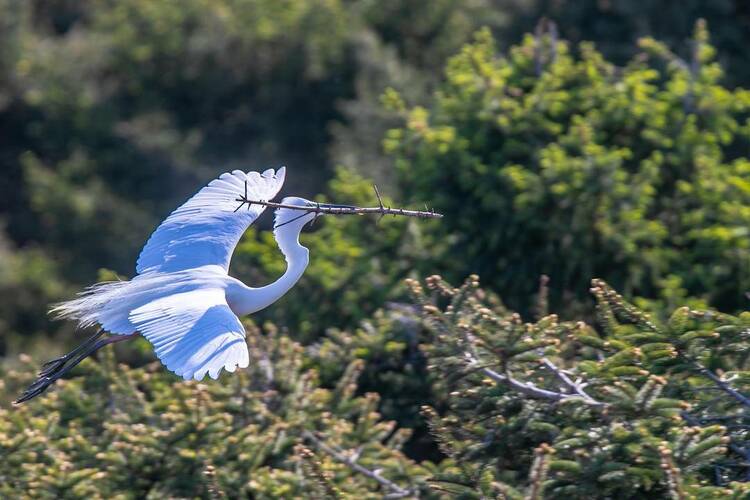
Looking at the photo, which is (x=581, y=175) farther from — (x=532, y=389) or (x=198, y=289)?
(x=198, y=289)

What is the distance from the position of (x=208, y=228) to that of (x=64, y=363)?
37.3 inches

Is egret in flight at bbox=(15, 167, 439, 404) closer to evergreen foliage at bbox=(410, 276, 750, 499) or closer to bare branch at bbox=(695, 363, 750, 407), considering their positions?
evergreen foliage at bbox=(410, 276, 750, 499)

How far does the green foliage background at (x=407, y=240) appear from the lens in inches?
208

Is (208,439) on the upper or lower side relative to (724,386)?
upper

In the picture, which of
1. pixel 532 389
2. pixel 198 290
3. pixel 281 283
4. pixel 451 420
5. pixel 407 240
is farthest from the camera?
pixel 407 240

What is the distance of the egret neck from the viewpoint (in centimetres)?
577

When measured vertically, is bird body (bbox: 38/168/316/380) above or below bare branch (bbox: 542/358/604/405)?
above

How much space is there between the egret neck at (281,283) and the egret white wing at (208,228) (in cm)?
26

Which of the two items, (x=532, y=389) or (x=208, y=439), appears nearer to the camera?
(x=532, y=389)

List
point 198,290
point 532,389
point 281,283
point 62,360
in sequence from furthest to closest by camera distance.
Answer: point 62,360, point 281,283, point 198,290, point 532,389

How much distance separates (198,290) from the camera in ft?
18.3

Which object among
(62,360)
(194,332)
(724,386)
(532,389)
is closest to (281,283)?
(194,332)

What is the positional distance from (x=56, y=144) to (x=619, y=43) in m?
6.20

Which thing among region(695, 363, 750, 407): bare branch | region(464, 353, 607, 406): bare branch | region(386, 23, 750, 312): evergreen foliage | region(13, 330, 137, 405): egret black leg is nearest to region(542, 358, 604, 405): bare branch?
region(464, 353, 607, 406): bare branch
